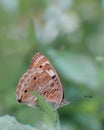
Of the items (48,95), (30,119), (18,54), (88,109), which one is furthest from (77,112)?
(48,95)

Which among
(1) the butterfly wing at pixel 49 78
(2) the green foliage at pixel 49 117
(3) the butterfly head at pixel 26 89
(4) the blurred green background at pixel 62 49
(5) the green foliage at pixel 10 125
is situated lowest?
(5) the green foliage at pixel 10 125

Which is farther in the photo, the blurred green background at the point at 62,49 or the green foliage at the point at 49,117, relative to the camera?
the blurred green background at the point at 62,49

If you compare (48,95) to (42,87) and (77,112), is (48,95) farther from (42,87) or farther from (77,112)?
(77,112)

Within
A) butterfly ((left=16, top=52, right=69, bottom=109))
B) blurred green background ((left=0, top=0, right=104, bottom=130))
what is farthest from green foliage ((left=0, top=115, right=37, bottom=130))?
blurred green background ((left=0, top=0, right=104, bottom=130))

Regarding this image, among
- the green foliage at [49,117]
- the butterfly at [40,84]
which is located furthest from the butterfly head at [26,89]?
the green foliage at [49,117]

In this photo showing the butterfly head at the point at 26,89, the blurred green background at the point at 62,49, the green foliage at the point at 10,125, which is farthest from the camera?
the blurred green background at the point at 62,49

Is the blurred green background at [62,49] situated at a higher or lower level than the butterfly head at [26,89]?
higher

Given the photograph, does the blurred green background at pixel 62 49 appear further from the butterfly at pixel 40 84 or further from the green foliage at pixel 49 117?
the green foliage at pixel 49 117
